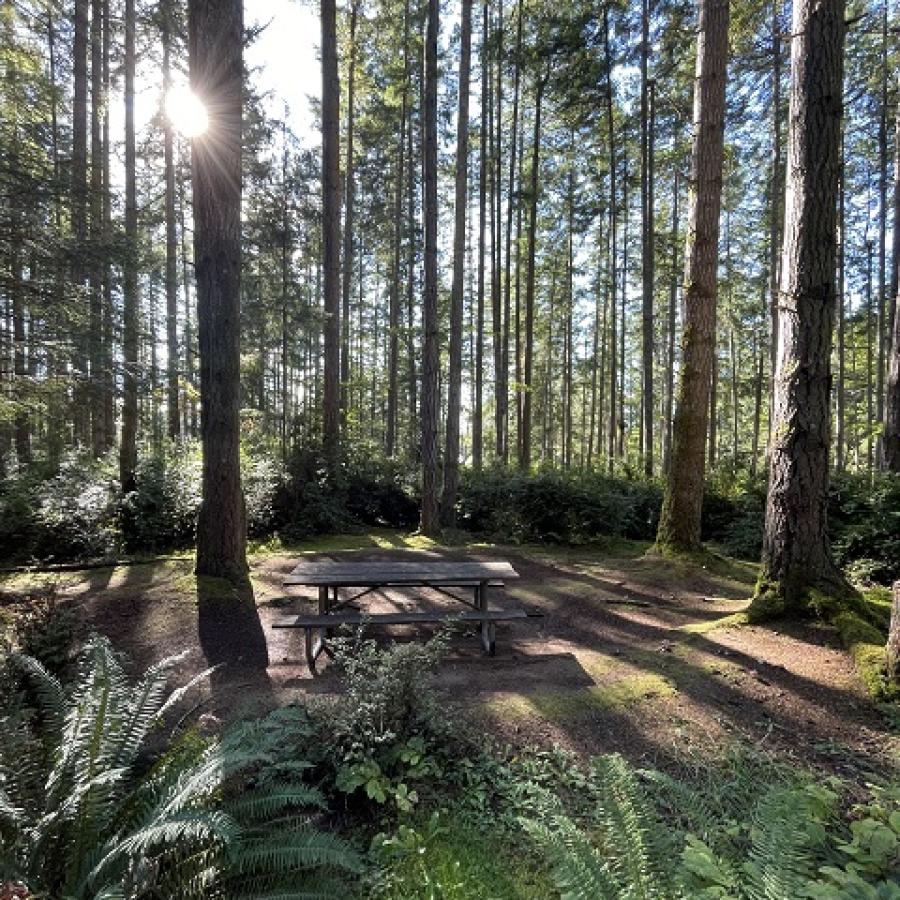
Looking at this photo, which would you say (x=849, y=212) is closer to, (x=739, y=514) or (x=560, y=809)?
(x=739, y=514)

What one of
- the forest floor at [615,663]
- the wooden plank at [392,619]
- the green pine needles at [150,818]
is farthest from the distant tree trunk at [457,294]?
the green pine needles at [150,818]

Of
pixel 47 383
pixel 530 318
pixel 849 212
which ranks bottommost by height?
pixel 47 383

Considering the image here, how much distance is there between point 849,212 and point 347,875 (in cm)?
2297

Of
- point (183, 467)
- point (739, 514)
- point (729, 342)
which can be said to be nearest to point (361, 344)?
point (729, 342)

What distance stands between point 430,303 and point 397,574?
19.6ft

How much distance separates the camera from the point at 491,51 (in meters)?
13.0

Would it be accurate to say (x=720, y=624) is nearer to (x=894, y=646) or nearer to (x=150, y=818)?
(x=894, y=646)

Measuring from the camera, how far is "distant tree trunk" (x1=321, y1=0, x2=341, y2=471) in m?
9.58


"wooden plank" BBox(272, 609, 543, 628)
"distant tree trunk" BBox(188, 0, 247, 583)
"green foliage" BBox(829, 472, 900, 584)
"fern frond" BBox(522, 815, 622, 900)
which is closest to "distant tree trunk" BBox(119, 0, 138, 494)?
"distant tree trunk" BBox(188, 0, 247, 583)

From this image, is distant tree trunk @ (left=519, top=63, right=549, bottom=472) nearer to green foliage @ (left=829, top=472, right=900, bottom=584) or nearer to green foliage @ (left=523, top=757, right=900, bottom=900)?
green foliage @ (left=829, top=472, right=900, bottom=584)

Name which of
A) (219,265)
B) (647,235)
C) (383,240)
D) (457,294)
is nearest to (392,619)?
(219,265)

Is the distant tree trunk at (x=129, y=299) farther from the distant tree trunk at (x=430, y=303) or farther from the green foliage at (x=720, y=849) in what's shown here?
the green foliage at (x=720, y=849)

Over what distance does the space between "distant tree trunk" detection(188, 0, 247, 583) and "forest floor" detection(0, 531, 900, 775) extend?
31.4 inches

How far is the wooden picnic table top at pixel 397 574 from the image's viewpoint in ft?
14.2
